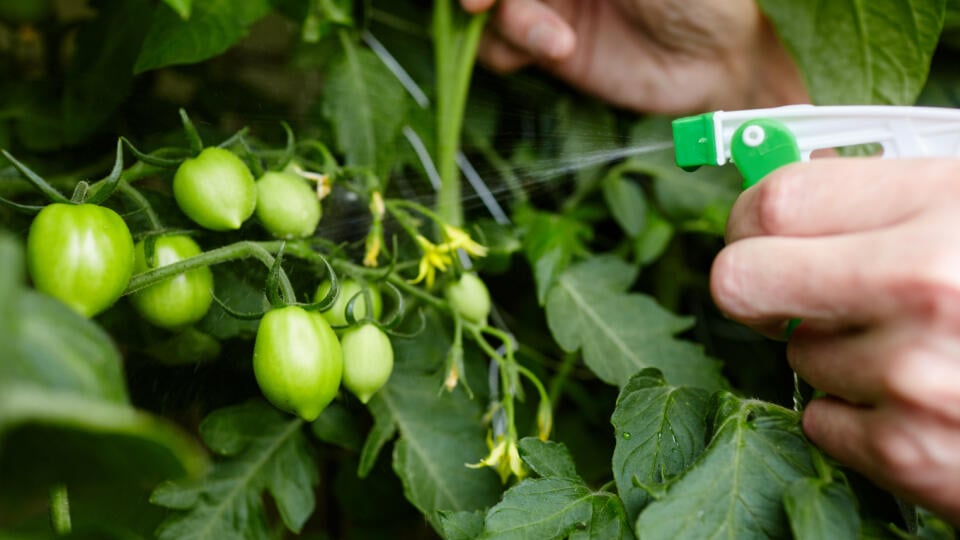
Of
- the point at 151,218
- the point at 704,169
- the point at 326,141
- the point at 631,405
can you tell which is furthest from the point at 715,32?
the point at 151,218

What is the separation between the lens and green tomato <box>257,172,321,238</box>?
545 mm

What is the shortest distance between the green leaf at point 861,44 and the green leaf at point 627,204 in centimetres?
20

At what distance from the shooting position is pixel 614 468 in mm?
486

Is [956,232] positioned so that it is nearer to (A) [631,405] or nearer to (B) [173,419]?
(A) [631,405]

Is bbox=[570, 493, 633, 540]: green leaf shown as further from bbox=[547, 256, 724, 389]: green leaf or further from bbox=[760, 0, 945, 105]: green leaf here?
bbox=[760, 0, 945, 105]: green leaf

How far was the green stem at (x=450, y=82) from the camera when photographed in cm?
78

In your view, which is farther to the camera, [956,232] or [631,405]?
[631,405]

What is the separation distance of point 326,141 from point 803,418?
51cm

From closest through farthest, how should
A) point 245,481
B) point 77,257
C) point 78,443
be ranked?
point 78,443, point 77,257, point 245,481

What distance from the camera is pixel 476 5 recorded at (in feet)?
2.63

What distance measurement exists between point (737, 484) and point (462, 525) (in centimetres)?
17

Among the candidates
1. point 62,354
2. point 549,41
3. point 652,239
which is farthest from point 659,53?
point 62,354

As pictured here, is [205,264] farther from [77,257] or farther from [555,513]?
[555,513]

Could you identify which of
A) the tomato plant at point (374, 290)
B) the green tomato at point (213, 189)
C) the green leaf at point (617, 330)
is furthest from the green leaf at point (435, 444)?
the green tomato at point (213, 189)
